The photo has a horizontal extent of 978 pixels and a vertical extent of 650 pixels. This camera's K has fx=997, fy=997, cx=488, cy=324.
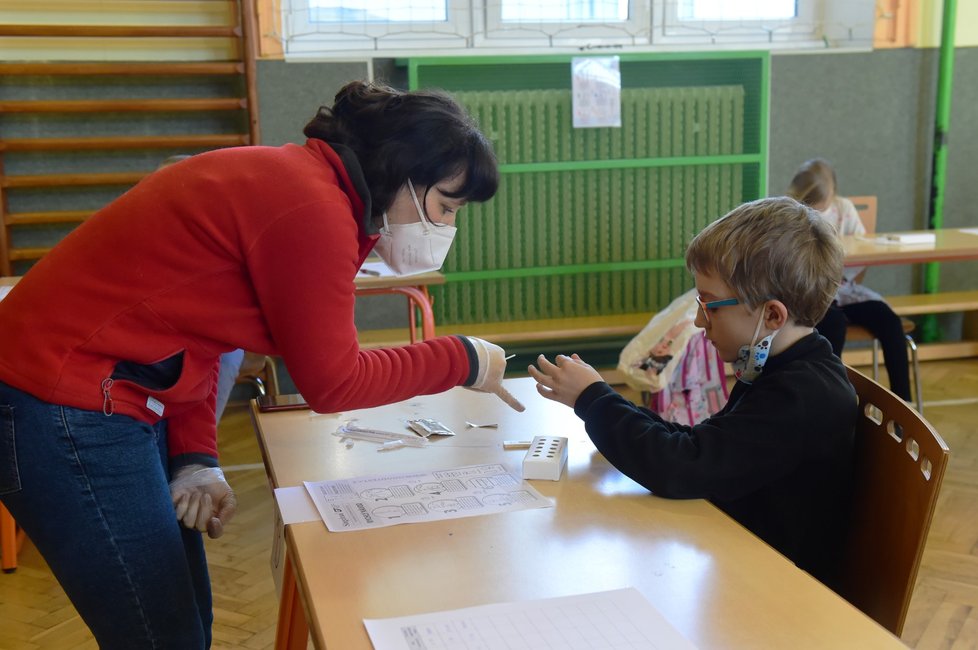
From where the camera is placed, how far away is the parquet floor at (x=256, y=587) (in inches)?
→ 86.3

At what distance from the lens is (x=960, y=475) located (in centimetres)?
318

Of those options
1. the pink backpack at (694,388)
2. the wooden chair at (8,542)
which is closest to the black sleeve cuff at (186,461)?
the wooden chair at (8,542)

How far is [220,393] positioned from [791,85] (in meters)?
3.10

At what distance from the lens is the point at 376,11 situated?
13.5ft

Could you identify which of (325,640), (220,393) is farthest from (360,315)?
(325,640)

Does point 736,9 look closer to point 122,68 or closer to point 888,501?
point 122,68

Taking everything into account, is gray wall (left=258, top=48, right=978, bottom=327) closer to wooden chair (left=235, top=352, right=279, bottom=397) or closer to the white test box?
wooden chair (left=235, top=352, right=279, bottom=397)

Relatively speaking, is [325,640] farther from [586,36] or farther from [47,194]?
[586,36]

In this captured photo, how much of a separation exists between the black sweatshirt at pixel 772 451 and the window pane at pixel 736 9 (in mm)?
3430

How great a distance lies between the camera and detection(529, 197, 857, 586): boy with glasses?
1.23 metres

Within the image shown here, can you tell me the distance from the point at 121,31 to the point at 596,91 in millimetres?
1900

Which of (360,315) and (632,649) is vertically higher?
(632,649)

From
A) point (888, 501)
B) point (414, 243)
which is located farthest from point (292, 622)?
point (888, 501)

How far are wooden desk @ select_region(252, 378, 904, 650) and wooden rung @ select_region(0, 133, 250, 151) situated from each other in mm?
2760
